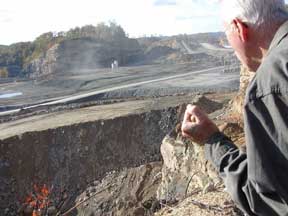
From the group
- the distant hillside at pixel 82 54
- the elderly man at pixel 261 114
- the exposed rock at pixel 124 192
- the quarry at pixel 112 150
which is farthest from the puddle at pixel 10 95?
the elderly man at pixel 261 114

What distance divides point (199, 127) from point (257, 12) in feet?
1.99

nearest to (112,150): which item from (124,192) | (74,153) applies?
(74,153)

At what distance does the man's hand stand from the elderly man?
13cm

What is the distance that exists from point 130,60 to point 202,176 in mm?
42667

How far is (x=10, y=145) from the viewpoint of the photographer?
15203 mm

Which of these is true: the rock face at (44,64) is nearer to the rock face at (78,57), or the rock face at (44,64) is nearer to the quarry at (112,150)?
the rock face at (78,57)

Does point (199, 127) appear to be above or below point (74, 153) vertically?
above

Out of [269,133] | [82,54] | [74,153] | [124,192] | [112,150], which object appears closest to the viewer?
[269,133]

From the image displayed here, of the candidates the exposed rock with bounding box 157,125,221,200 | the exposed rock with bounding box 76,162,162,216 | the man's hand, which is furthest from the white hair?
the exposed rock with bounding box 76,162,162,216

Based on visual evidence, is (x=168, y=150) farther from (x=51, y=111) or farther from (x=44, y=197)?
(x=51, y=111)

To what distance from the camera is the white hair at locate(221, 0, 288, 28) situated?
194 centimetres

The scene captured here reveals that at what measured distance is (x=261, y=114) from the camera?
5.80 ft

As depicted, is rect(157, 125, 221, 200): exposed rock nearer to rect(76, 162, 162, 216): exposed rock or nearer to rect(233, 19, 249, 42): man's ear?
rect(76, 162, 162, 216): exposed rock

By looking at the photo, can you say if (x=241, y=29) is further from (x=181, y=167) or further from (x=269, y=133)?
(x=181, y=167)
